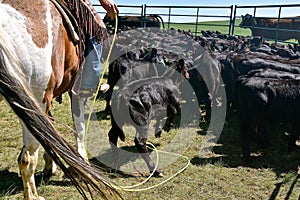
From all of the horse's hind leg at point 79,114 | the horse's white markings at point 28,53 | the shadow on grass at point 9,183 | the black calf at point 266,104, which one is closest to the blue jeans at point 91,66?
the horse's hind leg at point 79,114

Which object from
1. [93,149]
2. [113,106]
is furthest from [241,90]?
[93,149]

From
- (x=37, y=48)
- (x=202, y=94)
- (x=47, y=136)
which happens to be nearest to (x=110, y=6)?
(x=37, y=48)

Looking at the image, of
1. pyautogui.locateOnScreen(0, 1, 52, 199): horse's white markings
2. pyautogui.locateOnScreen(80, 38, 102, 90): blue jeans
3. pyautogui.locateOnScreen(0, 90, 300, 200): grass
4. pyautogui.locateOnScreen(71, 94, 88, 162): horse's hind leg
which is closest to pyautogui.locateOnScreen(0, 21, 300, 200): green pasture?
pyautogui.locateOnScreen(0, 90, 300, 200): grass

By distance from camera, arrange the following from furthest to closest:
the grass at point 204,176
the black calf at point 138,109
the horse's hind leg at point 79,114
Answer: the black calf at point 138,109, the horse's hind leg at point 79,114, the grass at point 204,176

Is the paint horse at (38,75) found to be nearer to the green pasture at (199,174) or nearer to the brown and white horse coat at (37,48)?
the brown and white horse coat at (37,48)

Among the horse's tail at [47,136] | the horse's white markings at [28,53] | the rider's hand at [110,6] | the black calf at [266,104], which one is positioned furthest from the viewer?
the black calf at [266,104]

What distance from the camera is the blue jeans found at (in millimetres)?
3616

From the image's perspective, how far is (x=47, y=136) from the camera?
1.75 metres

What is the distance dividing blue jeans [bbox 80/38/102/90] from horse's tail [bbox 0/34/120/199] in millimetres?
1847

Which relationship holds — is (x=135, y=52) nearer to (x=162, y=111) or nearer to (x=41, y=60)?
(x=162, y=111)

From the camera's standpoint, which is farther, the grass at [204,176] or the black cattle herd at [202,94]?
the black cattle herd at [202,94]

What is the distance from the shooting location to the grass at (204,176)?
13.1ft

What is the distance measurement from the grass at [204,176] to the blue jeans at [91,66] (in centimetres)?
55

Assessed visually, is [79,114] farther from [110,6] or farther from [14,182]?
[110,6]
